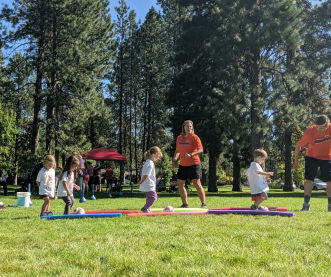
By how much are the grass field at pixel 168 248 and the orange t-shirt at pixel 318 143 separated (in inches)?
92.0

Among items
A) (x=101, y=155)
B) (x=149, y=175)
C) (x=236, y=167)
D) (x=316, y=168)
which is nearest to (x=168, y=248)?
(x=149, y=175)

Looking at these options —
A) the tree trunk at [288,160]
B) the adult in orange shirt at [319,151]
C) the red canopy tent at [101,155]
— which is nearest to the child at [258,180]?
the adult in orange shirt at [319,151]

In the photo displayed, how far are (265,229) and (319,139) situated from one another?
365 centimetres

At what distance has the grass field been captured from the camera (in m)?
3.08

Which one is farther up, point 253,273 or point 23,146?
point 23,146

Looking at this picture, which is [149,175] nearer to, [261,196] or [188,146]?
[188,146]

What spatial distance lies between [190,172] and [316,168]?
2805 mm

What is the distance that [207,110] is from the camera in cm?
2198

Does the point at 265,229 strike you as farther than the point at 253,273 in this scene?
Yes

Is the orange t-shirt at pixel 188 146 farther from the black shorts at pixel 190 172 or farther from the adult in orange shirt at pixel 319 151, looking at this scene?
the adult in orange shirt at pixel 319 151

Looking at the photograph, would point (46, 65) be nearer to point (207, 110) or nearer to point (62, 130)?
point (62, 130)

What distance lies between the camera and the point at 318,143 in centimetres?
770

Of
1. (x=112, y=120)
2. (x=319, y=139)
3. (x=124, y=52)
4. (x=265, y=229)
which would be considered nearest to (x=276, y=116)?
(x=319, y=139)

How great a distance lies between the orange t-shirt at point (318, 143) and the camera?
7633mm
